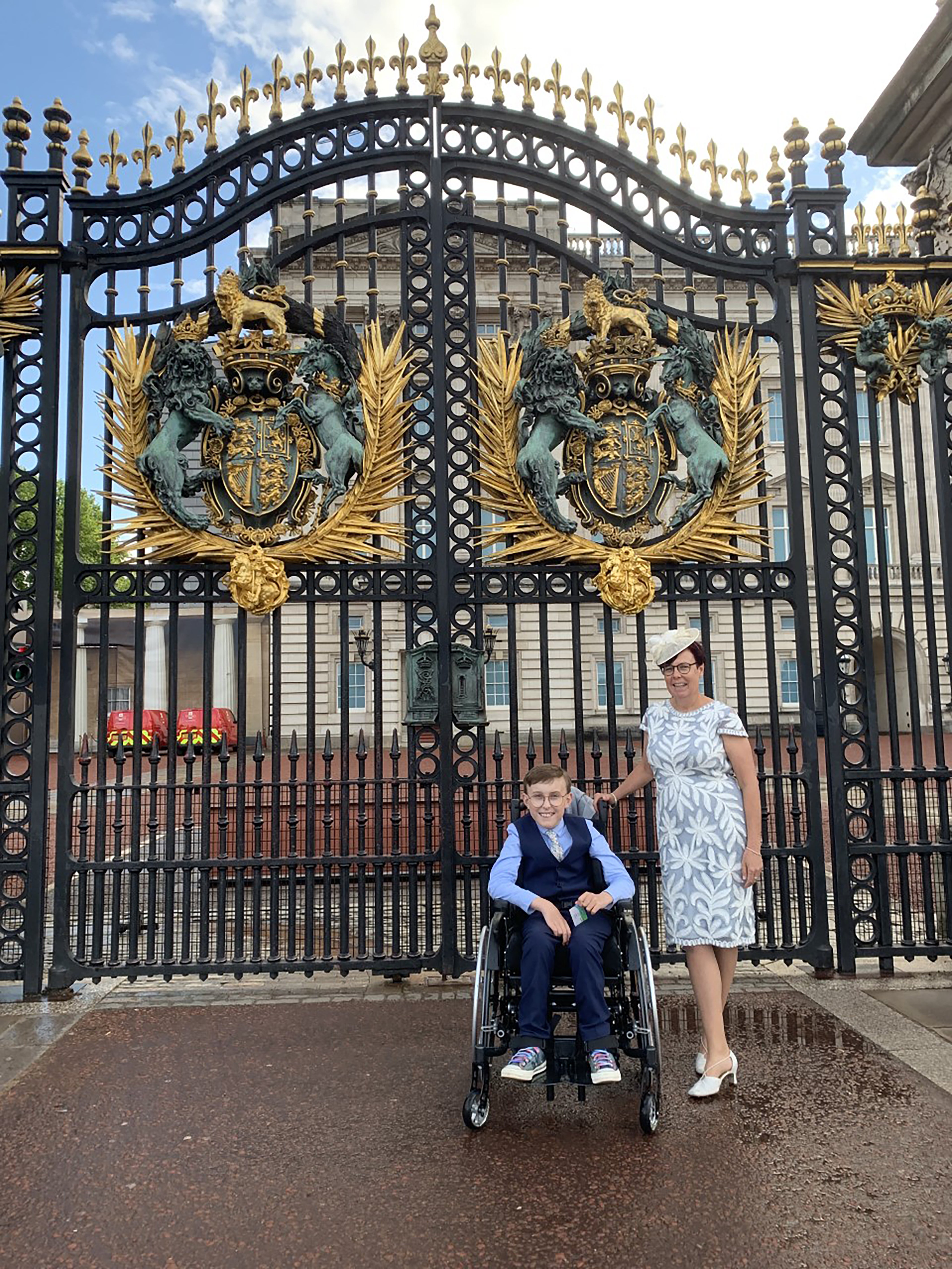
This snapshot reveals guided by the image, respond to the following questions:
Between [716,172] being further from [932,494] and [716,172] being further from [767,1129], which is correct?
[932,494]

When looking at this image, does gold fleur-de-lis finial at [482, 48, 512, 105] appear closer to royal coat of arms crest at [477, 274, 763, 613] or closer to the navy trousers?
royal coat of arms crest at [477, 274, 763, 613]

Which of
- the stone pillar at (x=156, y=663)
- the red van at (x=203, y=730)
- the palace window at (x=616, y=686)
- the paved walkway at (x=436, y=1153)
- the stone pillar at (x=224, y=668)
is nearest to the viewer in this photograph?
the paved walkway at (x=436, y=1153)

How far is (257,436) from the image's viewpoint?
596 centimetres

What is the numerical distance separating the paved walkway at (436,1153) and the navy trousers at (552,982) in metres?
0.42

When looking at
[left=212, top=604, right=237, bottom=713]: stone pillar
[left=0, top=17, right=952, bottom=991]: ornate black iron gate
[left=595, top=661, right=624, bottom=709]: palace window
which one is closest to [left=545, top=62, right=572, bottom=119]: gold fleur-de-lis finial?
[left=0, top=17, right=952, bottom=991]: ornate black iron gate

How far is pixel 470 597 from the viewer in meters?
5.97

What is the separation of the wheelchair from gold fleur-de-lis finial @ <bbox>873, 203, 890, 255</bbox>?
4881mm

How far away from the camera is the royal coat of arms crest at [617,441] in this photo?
233 inches

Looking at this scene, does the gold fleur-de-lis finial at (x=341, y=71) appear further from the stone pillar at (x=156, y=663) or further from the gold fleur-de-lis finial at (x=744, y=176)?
the stone pillar at (x=156, y=663)

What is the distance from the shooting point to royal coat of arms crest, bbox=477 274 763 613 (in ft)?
19.4

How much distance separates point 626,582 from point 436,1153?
11.3 feet

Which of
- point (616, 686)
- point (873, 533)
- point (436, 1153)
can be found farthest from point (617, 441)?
point (873, 533)

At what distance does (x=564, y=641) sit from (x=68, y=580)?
16.7 meters

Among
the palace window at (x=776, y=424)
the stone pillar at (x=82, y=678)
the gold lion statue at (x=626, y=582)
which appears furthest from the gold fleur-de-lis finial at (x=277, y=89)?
the stone pillar at (x=82, y=678)
